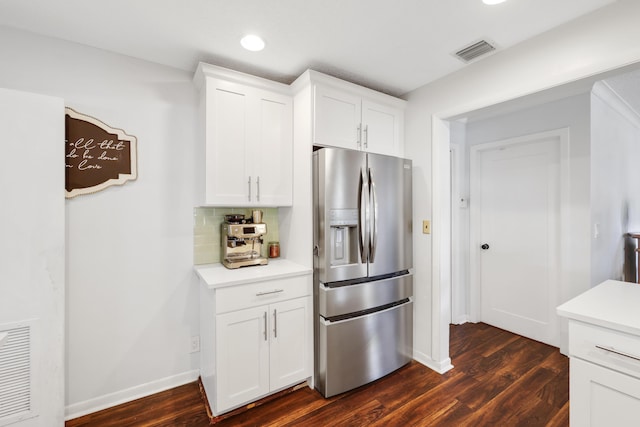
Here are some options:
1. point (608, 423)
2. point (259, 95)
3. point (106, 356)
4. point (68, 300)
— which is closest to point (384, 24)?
point (259, 95)

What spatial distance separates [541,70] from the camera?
1761mm

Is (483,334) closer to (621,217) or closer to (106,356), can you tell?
(621,217)

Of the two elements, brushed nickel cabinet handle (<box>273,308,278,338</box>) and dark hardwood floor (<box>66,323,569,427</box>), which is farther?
brushed nickel cabinet handle (<box>273,308,278,338</box>)

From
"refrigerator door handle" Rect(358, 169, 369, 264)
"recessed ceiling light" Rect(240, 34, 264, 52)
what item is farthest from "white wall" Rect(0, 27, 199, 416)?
"refrigerator door handle" Rect(358, 169, 369, 264)

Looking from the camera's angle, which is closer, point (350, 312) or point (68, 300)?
point (68, 300)

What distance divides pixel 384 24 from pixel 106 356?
286cm

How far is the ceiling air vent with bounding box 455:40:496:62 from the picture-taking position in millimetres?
1890

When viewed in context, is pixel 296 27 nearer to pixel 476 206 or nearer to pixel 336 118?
pixel 336 118

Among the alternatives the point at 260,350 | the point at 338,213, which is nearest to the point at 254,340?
the point at 260,350

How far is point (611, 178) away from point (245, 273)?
383 centimetres

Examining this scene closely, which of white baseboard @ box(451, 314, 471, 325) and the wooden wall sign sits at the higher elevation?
the wooden wall sign

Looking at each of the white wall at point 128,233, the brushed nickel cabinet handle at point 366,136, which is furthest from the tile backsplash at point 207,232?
the brushed nickel cabinet handle at point 366,136

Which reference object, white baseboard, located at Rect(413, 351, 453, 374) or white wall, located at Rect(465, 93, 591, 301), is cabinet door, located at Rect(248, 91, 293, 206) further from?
white wall, located at Rect(465, 93, 591, 301)

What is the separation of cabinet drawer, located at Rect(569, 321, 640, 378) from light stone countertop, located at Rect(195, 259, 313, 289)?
1508 millimetres
